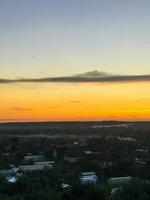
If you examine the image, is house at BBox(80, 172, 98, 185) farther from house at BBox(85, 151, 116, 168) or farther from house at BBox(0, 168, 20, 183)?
house at BBox(85, 151, 116, 168)

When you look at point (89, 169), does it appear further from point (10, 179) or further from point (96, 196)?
point (96, 196)

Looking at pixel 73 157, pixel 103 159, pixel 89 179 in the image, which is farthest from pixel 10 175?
pixel 73 157

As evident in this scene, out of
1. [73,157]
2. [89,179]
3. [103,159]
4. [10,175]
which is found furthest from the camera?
[73,157]

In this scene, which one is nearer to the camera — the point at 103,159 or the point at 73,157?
the point at 103,159

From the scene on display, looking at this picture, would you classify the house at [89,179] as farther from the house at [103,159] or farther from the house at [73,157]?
the house at [73,157]

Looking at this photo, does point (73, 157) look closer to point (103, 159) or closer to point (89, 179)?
point (103, 159)

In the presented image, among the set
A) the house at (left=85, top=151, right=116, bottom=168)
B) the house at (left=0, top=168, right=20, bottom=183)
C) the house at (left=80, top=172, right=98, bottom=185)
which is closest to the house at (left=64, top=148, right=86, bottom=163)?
the house at (left=85, top=151, right=116, bottom=168)

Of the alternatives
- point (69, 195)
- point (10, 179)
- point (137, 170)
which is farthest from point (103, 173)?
point (69, 195)

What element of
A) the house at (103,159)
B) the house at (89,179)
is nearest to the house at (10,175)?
the house at (89,179)

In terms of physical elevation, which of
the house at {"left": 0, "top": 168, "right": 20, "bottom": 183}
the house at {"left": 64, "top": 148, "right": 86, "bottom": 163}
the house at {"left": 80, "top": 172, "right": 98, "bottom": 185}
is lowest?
the house at {"left": 64, "top": 148, "right": 86, "bottom": 163}

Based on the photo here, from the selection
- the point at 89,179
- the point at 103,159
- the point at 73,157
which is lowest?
the point at 73,157

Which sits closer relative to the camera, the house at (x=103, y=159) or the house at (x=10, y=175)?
the house at (x=10, y=175)

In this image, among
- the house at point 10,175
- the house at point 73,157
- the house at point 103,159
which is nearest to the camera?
the house at point 10,175
